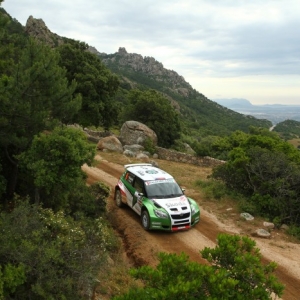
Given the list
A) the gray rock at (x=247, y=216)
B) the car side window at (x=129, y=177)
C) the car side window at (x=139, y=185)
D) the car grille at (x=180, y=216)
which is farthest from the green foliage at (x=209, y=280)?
the gray rock at (x=247, y=216)

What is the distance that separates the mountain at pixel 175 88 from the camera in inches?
3543

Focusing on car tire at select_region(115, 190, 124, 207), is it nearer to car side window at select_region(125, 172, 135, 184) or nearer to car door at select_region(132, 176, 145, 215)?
car side window at select_region(125, 172, 135, 184)

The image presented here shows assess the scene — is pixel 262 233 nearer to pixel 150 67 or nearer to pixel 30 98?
pixel 30 98

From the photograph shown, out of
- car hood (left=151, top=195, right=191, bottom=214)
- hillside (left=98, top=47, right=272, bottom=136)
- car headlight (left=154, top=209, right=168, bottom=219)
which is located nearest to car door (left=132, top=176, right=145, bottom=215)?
car hood (left=151, top=195, right=191, bottom=214)

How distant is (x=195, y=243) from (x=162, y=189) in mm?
2285

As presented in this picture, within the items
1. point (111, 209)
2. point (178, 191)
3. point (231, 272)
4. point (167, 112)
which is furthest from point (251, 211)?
point (167, 112)

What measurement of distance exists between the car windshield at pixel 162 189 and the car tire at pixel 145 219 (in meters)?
0.62

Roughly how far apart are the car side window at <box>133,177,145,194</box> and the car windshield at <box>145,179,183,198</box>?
0.20m

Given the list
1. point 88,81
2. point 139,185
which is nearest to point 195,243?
point 139,185

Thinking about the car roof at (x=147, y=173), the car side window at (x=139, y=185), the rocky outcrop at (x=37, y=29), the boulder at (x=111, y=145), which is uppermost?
the rocky outcrop at (x=37, y=29)

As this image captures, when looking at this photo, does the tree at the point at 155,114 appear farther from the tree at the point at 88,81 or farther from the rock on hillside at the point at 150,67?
the rock on hillside at the point at 150,67

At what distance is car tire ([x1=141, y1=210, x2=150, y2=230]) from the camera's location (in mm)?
10869

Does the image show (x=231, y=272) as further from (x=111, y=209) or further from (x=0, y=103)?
(x=111, y=209)

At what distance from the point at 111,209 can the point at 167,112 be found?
64.9 feet
